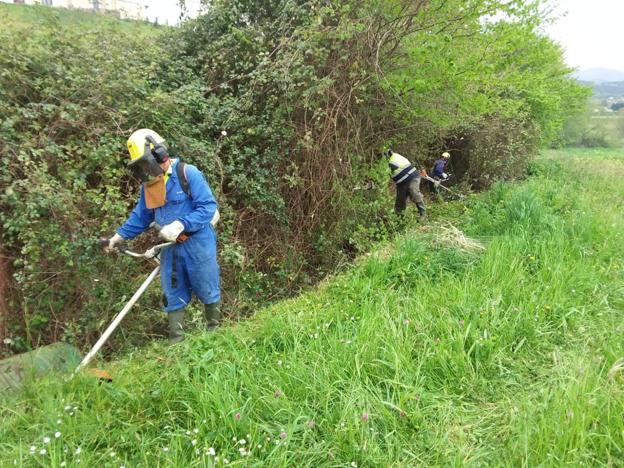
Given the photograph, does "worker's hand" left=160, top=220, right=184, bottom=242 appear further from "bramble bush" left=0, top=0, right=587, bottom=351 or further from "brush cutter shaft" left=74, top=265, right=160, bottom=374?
"bramble bush" left=0, top=0, right=587, bottom=351

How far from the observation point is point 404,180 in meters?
7.16

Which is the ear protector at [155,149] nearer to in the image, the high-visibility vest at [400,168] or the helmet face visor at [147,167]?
the helmet face visor at [147,167]

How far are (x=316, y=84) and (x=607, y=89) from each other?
20492 cm

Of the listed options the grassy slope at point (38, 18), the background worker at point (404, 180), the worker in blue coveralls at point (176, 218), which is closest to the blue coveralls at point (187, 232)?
the worker in blue coveralls at point (176, 218)

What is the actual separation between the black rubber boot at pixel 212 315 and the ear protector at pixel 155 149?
4.58ft

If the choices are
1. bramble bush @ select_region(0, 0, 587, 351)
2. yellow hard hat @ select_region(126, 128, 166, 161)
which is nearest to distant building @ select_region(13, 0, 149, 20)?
bramble bush @ select_region(0, 0, 587, 351)

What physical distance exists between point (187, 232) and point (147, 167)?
0.60 m

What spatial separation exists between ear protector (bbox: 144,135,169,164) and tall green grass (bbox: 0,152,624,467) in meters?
1.46

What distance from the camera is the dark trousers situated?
283 inches

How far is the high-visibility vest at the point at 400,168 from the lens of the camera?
6764 mm

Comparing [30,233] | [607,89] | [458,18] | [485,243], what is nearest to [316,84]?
[458,18]

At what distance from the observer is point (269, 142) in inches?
197

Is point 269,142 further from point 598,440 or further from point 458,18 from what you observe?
point 598,440

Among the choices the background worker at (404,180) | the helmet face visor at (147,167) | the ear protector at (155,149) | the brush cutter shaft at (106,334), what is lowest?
the brush cutter shaft at (106,334)
